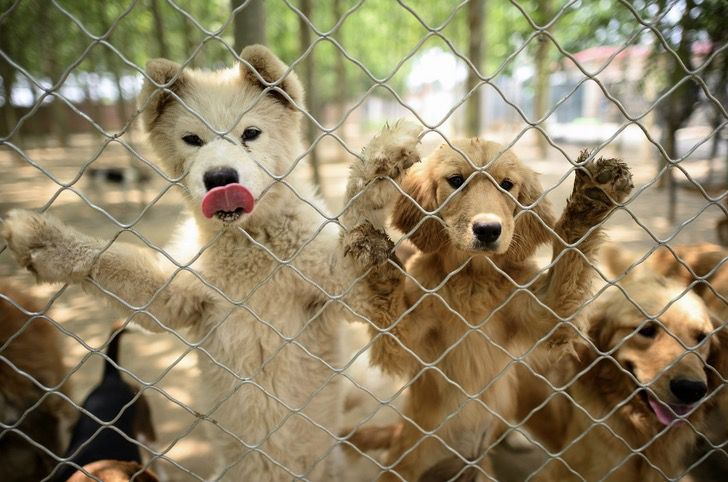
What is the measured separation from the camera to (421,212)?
6.31 ft

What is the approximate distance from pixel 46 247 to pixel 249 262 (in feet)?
2.18

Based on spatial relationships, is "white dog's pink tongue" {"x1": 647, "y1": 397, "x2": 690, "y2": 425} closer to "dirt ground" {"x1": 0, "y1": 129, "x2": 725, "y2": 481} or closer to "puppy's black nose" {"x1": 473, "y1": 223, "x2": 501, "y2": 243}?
"dirt ground" {"x1": 0, "y1": 129, "x2": 725, "y2": 481}

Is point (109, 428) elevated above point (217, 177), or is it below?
below

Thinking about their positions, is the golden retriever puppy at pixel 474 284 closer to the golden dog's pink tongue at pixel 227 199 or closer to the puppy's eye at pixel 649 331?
the puppy's eye at pixel 649 331

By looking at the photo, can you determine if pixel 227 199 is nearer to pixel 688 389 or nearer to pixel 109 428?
pixel 109 428

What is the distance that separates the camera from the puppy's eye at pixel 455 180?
6.05 feet

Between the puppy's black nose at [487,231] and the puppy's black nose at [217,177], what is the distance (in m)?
0.82

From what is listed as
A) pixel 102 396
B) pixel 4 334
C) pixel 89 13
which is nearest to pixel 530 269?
pixel 102 396

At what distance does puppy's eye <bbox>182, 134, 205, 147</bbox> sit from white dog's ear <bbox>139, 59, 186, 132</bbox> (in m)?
0.15

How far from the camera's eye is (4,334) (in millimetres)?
2178

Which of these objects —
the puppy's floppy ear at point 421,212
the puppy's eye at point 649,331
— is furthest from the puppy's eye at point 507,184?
the puppy's eye at point 649,331

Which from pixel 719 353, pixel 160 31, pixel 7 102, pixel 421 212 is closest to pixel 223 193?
pixel 421 212

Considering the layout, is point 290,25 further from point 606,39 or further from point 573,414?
point 573,414

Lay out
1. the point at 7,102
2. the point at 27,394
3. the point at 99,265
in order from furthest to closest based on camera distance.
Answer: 1. the point at 7,102
2. the point at 27,394
3. the point at 99,265
